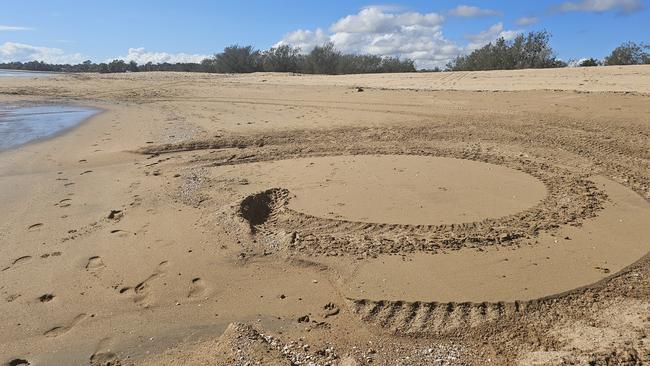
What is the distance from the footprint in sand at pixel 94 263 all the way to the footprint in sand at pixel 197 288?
0.94 metres

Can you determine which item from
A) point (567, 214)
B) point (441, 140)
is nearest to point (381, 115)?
point (441, 140)

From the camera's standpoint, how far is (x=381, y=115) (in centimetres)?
1156

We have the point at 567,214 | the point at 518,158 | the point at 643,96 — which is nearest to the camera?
the point at 567,214

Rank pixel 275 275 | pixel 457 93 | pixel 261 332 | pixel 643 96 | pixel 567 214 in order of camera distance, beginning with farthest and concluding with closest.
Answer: pixel 457 93
pixel 643 96
pixel 567 214
pixel 275 275
pixel 261 332

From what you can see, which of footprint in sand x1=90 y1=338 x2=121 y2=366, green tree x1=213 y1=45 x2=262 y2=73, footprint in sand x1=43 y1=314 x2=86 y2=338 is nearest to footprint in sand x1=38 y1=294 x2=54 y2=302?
footprint in sand x1=43 y1=314 x2=86 y2=338

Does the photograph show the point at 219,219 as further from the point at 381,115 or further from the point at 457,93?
the point at 457,93

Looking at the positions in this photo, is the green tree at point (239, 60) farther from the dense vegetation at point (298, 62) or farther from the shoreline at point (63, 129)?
the shoreline at point (63, 129)

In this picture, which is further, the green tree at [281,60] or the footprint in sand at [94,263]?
the green tree at [281,60]

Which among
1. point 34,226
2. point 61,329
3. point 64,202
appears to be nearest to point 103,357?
point 61,329

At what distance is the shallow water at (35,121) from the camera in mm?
10828

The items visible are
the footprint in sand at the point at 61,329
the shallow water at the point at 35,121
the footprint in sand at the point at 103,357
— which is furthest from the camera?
the shallow water at the point at 35,121

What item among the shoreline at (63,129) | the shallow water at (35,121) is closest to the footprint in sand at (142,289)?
the shoreline at (63,129)

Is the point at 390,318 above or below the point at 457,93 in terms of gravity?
below

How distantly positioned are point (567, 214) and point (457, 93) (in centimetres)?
935
